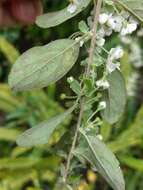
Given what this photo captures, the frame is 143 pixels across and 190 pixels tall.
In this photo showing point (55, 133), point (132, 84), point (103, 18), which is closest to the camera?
point (103, 18)

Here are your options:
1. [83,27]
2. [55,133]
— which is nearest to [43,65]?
[83,27]

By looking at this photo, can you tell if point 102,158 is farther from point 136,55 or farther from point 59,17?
point 136,55

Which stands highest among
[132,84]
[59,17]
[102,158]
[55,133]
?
[59,17]

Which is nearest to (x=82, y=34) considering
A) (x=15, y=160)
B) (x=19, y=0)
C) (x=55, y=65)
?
(x=55, y=65)

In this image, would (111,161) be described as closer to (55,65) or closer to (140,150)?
(55,65)

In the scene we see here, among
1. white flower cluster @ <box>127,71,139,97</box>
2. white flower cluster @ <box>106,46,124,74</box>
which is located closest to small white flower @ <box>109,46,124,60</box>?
white flower cluster @ <box>106,46,124,74</box>

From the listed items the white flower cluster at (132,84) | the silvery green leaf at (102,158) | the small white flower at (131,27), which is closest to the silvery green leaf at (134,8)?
the small white flower at (131,27)

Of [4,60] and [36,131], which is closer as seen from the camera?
[36,131]
